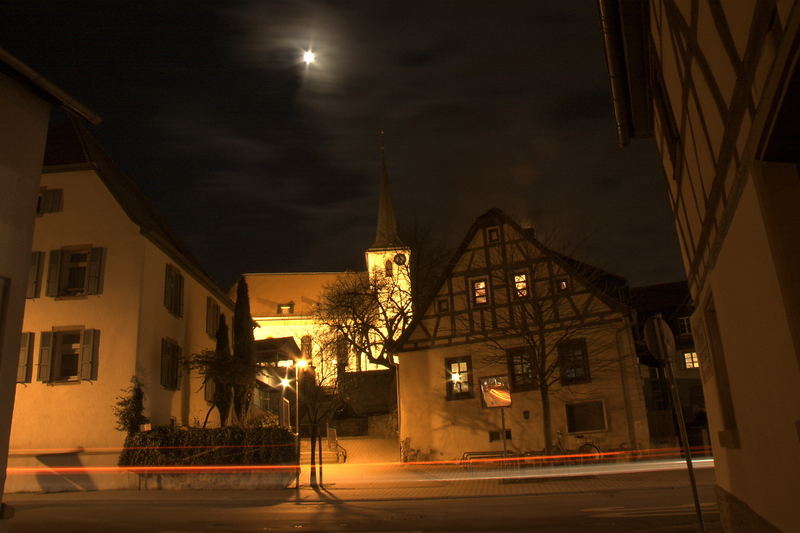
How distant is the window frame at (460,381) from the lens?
30.1 metres

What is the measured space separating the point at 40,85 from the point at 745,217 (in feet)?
29.8

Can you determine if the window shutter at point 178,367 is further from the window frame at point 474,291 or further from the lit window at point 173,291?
the window frame at point 474,291

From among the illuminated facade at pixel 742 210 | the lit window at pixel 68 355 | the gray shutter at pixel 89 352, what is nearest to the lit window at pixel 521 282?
the gray shutter at pixel 89 352

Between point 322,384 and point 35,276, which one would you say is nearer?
point 35,276

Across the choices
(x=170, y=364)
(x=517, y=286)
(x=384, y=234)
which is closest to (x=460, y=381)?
(x=517, y=286)

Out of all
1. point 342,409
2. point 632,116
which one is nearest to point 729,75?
point 632,116

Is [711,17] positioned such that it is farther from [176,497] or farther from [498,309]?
[498,309]

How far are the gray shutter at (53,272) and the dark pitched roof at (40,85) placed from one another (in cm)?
1464

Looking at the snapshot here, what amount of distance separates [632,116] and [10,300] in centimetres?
957

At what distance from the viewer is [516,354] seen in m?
29.1

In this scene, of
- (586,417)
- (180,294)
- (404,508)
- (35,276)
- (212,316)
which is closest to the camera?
(404,508)

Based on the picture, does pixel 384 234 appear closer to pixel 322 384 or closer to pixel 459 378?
pixel 322 384

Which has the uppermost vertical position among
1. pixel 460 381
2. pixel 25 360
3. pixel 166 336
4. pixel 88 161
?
pixel 88 161

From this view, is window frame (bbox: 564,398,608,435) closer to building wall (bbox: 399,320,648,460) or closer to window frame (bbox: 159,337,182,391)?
building wall (bbox: 399,320,648,460)
